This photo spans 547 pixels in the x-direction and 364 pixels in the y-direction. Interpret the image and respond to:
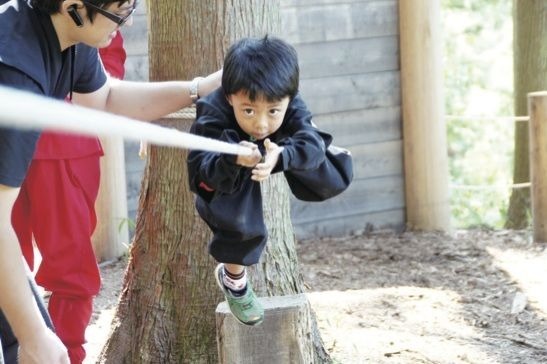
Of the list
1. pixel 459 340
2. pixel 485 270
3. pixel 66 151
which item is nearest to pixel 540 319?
pixel 459 340

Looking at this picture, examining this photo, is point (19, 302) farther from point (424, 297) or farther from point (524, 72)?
point (524, 72)

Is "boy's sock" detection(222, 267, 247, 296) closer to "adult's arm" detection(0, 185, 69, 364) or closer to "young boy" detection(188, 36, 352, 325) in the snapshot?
"young boy" detection(188, 36, 352, 325)

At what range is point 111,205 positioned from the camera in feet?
18.2

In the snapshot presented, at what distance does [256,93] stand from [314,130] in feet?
0.76

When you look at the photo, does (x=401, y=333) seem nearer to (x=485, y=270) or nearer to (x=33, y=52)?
(x=485, y=270)

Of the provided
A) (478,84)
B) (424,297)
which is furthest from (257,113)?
(478,84)

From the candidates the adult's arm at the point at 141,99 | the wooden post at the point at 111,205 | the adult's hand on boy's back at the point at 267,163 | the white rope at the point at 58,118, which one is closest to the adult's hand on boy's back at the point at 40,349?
the adult's hand on boy's back at the point at 267,163

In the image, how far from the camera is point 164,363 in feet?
11.9

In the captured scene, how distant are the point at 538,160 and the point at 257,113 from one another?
13.3 feet

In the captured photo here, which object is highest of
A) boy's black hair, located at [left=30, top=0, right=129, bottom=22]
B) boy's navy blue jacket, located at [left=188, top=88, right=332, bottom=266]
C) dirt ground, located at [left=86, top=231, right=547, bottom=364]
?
boy's black hair, located at [left=30, top=0, right=129, bottom=22]

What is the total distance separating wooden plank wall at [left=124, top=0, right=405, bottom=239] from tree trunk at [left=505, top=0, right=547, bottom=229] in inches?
41.8

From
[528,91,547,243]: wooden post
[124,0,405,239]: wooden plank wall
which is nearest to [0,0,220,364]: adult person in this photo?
[124,0,405,239]: wooden plank wall

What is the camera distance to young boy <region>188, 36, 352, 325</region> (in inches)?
92.0

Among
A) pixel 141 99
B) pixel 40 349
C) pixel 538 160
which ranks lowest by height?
pixel 40 349
